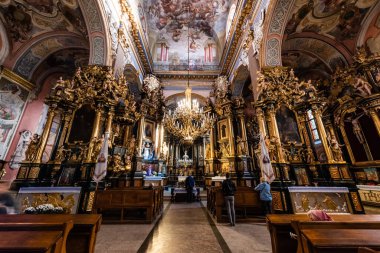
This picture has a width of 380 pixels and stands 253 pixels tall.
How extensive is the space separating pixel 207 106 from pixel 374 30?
9334 millimetres

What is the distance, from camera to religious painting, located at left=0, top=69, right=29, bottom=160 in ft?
23.9

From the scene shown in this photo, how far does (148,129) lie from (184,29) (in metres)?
9.46

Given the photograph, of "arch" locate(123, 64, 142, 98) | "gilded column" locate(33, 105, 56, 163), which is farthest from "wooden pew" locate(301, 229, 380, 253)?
"arch" locate(123, 64, 142, 98)

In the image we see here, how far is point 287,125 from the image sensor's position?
617 centimetres

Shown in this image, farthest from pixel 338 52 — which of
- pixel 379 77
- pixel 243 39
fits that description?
pixel 243 39

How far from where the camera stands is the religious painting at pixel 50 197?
14.8 ft

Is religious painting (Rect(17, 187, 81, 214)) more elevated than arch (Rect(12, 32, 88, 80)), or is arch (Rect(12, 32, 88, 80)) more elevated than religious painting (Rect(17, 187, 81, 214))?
arch (Rect(12, 32, 88, 80))

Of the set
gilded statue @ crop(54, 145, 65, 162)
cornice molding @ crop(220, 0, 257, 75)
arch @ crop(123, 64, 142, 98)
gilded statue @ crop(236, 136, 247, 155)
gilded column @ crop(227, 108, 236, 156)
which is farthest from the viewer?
arch @ crop(123, 64, 142, 98)

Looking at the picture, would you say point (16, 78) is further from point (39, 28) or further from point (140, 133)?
point (140, 133)

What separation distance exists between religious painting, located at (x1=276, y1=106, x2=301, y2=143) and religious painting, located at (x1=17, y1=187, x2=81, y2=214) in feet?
24.6

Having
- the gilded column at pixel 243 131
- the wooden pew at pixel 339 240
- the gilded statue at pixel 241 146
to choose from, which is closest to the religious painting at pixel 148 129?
the gilded statue at pixel 241 146

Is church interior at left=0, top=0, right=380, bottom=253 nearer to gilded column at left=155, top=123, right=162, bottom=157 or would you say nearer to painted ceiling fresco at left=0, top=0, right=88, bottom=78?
painted ceiling fresco at left=0, top=0, right=88, bottom=78

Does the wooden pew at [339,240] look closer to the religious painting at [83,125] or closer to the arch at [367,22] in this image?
the religious painting at [83,125]

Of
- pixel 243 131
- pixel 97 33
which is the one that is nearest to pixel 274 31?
pixel 243 131
